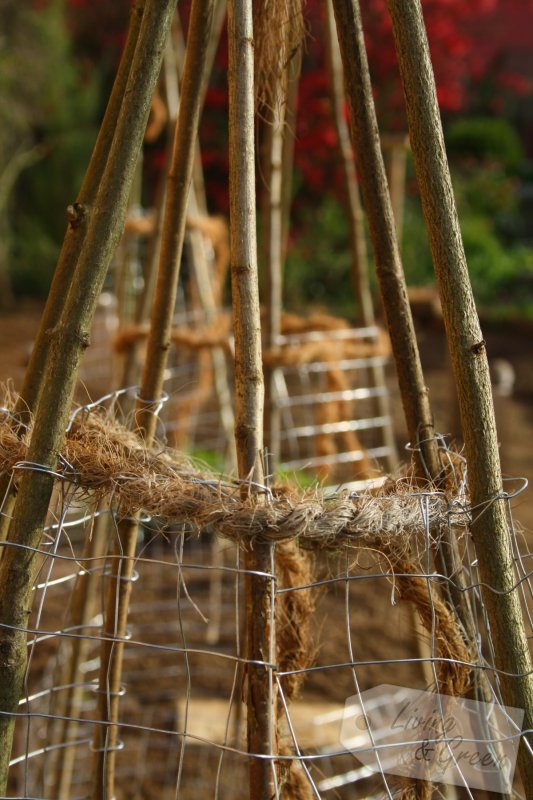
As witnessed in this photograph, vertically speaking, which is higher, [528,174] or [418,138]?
[528,174]

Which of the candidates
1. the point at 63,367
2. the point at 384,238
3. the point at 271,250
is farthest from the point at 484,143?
the point at 63,367

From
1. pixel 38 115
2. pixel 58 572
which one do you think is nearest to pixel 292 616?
pixel 58 572

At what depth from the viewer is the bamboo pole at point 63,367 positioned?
847mm

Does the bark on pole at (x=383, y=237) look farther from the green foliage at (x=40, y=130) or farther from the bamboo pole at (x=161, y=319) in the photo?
the green foliage at (x=40, y=130)

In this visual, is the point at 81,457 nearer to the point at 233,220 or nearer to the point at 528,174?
the point at 233,220

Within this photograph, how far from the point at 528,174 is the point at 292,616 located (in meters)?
7.60

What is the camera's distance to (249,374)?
34.1 inches

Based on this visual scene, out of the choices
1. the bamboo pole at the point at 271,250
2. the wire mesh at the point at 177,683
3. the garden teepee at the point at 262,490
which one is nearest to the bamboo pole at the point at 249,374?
the garden teepee at the point at 262,490

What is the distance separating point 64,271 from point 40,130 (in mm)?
5622

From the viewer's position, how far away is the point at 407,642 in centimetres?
262

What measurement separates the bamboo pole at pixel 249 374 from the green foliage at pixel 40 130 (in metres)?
4.98

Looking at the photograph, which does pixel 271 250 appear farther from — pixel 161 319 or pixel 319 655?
pixel 319 655

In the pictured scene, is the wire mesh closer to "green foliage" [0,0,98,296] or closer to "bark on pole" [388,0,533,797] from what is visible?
"bark on pole" [388,0,533,797]

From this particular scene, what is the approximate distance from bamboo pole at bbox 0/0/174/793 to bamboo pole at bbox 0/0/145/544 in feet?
0.39
